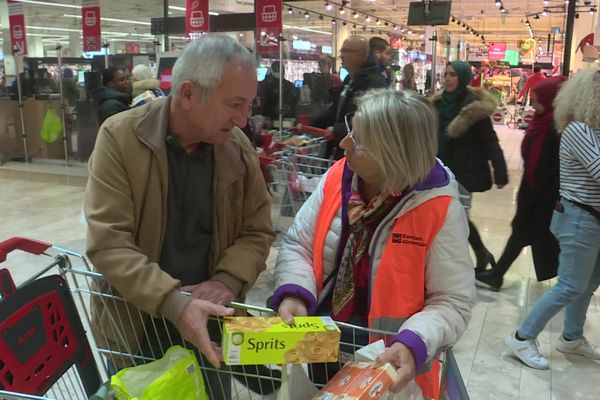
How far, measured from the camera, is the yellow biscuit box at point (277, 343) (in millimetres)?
1213

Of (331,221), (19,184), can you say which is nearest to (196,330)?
(331,221)

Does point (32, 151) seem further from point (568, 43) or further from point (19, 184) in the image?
point (568, 43)

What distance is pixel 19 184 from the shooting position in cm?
818

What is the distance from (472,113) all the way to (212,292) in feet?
10.0

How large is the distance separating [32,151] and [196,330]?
32.1ft

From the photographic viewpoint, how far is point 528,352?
325 centimetres

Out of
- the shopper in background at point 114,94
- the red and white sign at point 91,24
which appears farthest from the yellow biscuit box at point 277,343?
the red and white sign at point 91,24

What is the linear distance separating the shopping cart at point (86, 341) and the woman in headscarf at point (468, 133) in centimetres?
283

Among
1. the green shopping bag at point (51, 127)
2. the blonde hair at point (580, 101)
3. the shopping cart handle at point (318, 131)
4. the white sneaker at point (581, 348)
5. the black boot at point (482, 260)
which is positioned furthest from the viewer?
the green shopping bag at point (51, 127)

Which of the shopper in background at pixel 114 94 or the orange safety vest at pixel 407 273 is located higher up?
the shopper in background at pixel 114 94

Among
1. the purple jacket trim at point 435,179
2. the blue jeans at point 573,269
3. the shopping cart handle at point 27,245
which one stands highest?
the purple jacket trim at point 435,179

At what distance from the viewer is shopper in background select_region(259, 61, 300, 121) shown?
9.43 meters

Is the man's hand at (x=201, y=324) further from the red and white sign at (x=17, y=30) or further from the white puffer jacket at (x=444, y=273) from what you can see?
the red and white sign at (x=17, y=30)

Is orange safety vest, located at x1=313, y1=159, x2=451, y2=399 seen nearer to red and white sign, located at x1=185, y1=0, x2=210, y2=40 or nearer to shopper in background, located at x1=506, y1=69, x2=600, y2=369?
shopper in background, located at x1=506, y1=69, x2=600, y2=369
